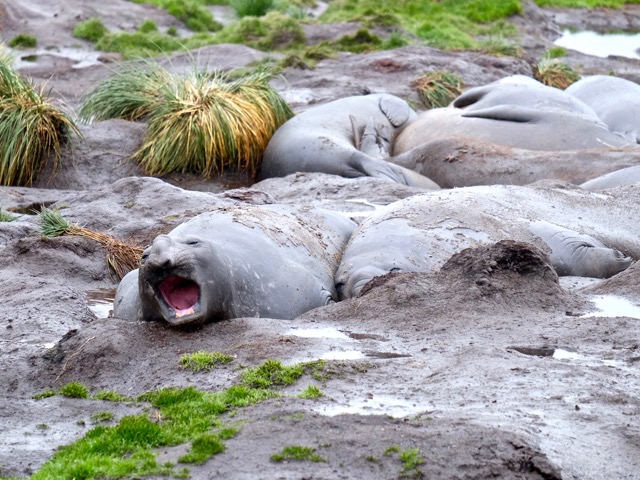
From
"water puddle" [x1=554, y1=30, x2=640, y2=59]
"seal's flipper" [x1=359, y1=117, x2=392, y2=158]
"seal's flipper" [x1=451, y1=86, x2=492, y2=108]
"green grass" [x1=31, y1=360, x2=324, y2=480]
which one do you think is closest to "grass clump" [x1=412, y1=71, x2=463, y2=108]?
"seal's flipper" [x1=451, y1=86, x2=492, y2=108]

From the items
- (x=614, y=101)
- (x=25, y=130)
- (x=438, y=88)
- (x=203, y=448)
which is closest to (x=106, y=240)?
(x=25, y=130)

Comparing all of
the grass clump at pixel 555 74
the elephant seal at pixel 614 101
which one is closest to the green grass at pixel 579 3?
the grass clump at pixel 555 74

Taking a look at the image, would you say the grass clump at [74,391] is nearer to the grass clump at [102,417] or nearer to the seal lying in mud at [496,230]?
the grass clump at [102,417]

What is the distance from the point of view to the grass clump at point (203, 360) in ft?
17.5

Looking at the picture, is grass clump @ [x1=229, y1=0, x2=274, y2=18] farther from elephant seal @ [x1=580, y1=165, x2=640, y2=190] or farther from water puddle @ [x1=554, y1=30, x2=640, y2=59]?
elephant seal @ [x1=580, y1=165, x2=640, y2=190]

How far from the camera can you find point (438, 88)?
15523 mm

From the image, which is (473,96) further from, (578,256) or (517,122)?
(578,256)

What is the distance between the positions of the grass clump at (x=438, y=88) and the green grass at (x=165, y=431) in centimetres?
1060

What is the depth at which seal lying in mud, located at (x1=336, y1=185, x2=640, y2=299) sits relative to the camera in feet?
23.7

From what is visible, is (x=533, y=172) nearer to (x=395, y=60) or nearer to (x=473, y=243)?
(x=473, y=243)

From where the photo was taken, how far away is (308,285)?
6816mm

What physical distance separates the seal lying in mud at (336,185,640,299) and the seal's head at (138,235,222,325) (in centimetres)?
112

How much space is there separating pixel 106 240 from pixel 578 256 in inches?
141

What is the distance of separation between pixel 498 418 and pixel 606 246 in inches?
161
